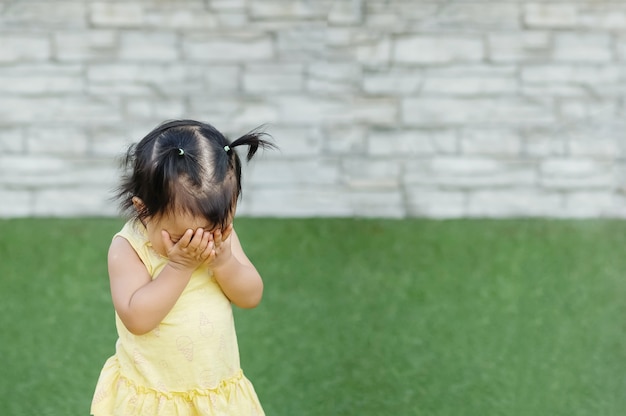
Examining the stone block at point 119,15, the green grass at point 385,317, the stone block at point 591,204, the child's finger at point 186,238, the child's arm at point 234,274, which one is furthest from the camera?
the stone block at point 591,204

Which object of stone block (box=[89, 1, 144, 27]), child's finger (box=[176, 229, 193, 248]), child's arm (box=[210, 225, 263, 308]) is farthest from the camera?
stone block (box=[89, 1, 144, 27])

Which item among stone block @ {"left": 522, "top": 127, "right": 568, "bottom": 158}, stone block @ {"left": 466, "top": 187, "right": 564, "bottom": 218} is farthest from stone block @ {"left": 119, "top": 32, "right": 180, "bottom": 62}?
stone block @ {"left": 522, "top": 127, "right": 568, "bottom": 158}

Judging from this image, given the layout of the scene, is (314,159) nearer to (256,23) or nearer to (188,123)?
(256,23)

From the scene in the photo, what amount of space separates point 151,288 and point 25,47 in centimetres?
324

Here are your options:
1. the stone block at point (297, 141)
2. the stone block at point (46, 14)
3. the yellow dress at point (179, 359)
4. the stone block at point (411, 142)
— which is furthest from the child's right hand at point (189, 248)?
the stone block at point (46, 14)

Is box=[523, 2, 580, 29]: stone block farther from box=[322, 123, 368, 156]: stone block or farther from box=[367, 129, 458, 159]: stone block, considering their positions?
box=[322, 123, 368, 156]: stone block

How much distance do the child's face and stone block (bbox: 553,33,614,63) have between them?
3429 millimetres

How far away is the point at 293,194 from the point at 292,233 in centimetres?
38

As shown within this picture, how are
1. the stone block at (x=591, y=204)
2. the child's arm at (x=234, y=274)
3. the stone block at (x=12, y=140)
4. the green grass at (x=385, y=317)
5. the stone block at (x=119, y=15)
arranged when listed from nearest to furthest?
the child's arm at (x=234, y=274) < the green grass at (x=385, y=317) < the stone block at (x=119, y=15) < the stone block at (x=12, y=140) < the stone block at (x=591, y=204)

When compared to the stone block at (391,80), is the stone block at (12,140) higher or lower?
lower

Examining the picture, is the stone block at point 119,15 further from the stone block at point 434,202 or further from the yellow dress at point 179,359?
the yellow dress at point 179,359

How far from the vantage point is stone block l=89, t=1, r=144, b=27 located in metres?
4.80

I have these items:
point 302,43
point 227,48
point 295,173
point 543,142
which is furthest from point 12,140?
point 543,142

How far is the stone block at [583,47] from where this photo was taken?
16.1 ft
